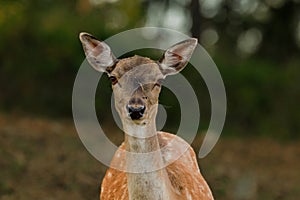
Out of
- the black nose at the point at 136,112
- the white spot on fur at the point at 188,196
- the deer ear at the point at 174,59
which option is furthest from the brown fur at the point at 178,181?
the black nose at the point at 136,112

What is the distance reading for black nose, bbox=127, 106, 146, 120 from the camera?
5.83 m

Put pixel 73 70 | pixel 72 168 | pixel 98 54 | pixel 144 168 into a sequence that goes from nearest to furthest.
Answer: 1. pixel 144 168
2. pixel 98 54
3. pixel 72 168
4. pixel 73 70

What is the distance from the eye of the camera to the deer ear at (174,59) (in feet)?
21.5

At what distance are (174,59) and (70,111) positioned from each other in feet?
40.2

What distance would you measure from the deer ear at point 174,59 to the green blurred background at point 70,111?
4.85 m

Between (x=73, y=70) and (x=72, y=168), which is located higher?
(x=72, y=168)

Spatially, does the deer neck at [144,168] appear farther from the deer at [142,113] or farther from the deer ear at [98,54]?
the deer ear at [98,54]

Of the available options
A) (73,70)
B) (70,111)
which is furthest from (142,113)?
(73,70)

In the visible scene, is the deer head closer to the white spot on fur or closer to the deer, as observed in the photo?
the deer

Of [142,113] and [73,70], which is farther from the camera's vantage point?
[73,70]

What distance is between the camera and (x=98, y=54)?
259 inches

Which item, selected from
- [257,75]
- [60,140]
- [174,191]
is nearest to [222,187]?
[60,140]

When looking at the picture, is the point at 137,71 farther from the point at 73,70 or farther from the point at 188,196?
the point at 73,70

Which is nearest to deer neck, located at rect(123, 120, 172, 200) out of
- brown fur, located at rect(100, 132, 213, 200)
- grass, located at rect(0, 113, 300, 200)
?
brown fur, located at rect(100, 132, 213, 200)
